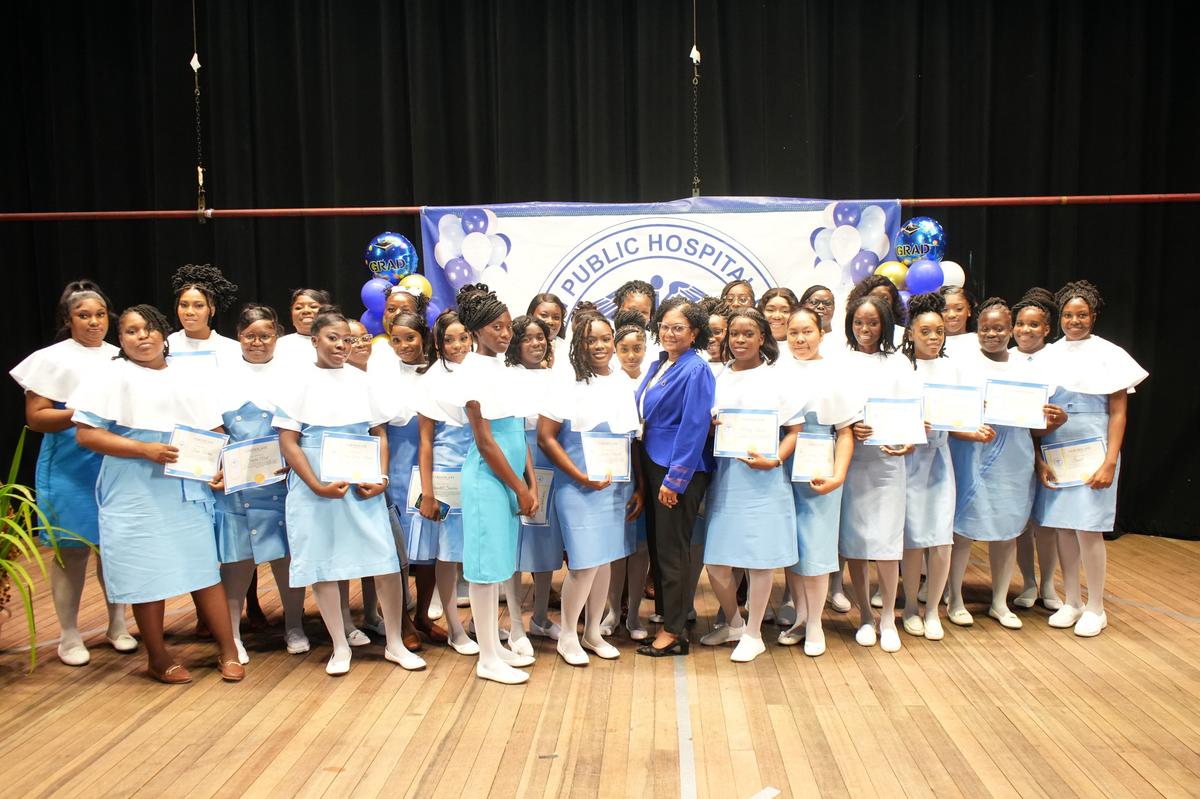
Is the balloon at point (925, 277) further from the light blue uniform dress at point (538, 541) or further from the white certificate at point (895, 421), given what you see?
the light blue uniform dress at point (538, 541)

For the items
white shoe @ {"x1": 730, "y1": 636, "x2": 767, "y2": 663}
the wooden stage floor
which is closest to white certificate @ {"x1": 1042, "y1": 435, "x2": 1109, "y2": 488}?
the wooden stage floor

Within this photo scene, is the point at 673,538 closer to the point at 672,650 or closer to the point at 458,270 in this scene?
the point at 672,650

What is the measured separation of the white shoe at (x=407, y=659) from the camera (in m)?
3.91

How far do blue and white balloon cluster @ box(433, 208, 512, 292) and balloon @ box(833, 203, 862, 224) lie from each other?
198 cm

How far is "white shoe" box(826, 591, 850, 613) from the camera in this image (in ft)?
15.6

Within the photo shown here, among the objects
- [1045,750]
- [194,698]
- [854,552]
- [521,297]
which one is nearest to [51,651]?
[194,698]

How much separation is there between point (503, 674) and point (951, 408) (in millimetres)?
2215

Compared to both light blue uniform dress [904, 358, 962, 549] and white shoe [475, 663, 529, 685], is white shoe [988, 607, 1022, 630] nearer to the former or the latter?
light blue uniform dress [904, 358, 962, 549]

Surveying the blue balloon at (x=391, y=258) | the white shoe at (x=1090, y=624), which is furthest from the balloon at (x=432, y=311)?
the white shoe at (x=1090, y=624)

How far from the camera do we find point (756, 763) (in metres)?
3.03

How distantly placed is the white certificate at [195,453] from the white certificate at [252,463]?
0.15ft

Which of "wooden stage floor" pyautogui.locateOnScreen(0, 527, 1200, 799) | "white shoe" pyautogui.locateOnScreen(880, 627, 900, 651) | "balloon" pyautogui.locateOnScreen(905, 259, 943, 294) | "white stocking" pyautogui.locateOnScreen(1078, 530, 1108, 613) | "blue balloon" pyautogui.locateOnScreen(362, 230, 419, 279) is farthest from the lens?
"blue balloon" pyautogui.locateOnScreen(362, 230, 419, 279)

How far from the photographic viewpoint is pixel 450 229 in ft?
19.2

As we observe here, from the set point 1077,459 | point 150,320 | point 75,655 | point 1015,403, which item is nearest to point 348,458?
point 150,320
